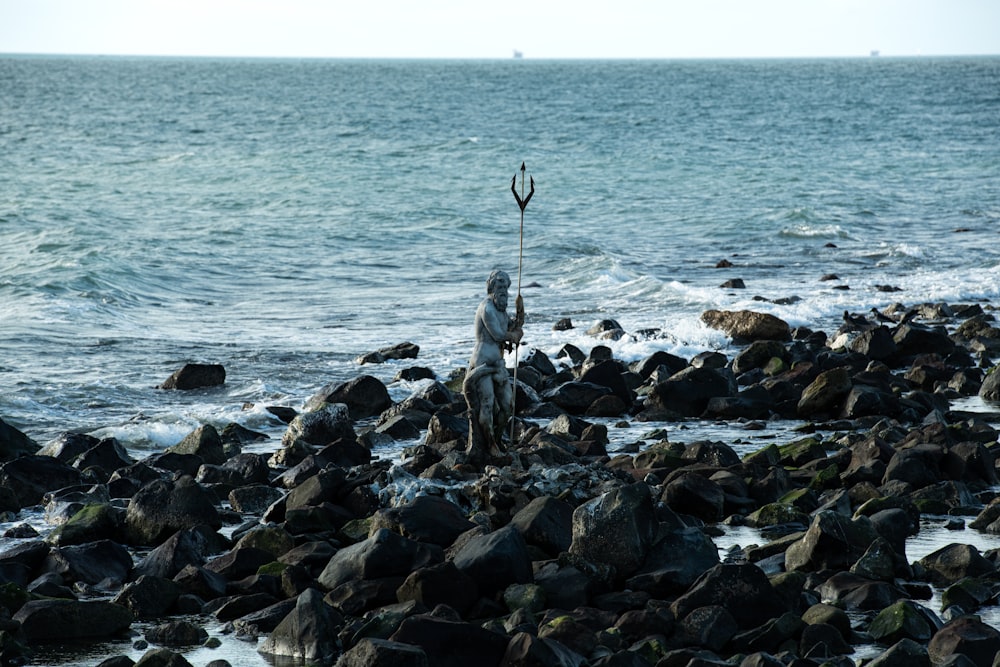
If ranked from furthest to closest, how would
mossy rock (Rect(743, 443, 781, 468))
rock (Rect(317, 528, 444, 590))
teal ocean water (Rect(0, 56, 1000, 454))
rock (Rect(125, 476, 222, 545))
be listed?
1. teal ocean water (Rect(0, 56, 1000, 454))
2. mossy rock (Rect(743, 443, 781, 468))
3. rock (Rect(125, 476, 222, 545))
4. rock (Rect(317, 528, 444, 590))

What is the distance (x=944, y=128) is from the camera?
7619cm

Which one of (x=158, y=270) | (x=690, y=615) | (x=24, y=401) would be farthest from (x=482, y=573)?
(x=158, y=270)

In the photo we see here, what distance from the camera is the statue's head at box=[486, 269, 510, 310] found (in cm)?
1296

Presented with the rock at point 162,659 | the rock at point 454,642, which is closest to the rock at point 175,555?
the rock at point 162,659

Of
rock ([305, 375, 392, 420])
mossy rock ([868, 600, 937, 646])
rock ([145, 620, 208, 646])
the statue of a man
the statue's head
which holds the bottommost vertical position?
rock ([305, 375, 392, 420])

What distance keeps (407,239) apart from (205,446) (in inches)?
891

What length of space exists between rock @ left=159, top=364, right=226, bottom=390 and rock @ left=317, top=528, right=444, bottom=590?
977 cm

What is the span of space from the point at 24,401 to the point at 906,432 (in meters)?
12.4

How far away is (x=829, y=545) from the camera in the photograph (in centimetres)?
1058

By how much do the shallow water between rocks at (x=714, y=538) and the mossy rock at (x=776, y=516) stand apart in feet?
0.38

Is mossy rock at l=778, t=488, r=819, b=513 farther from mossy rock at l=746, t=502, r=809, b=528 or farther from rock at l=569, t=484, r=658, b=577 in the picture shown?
rock at l=569, t=484, r=658, b=577

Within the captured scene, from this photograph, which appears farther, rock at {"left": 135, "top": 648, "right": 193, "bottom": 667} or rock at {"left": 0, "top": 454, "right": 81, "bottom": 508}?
rock at {"left": 0, "top": 454, "right": 81, "bottom": 508}

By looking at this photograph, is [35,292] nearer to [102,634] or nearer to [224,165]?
[102,634]

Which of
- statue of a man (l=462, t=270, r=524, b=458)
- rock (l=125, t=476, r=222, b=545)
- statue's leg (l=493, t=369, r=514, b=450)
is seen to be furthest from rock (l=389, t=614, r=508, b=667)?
statue's leg (l=493, t=369, r=514, b=450)
